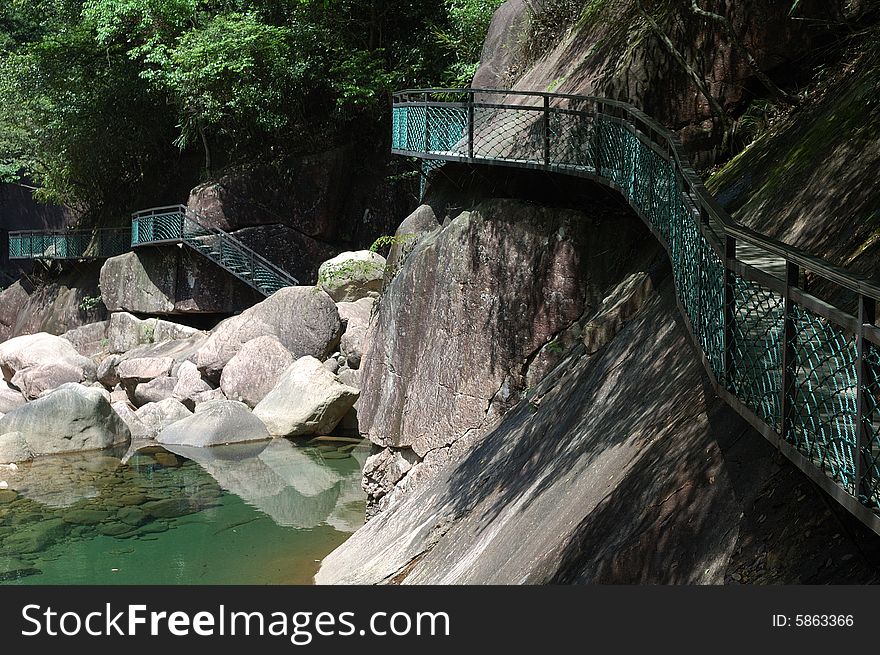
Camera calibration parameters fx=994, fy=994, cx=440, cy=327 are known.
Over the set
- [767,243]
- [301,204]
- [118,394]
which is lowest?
[118,394]

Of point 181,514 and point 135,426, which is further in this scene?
point 135,426

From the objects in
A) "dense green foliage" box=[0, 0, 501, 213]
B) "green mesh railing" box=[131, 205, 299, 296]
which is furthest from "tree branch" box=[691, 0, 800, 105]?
"green mesh railing" box=[131, 205, 299, 296]

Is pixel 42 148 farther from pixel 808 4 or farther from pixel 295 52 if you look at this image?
pixel 808 4

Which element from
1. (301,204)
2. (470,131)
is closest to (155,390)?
(301,204)

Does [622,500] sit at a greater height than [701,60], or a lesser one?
lesser

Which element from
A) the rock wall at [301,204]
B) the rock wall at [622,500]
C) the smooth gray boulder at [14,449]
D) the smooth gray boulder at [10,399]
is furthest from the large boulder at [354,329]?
the rock wall at [622,500]

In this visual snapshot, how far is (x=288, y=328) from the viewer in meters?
22.8

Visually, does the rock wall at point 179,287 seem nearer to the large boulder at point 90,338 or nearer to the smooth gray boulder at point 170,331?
the smooth gray boulder at point 170,331

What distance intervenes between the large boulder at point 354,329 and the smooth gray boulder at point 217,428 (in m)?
2.67

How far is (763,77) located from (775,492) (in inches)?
256

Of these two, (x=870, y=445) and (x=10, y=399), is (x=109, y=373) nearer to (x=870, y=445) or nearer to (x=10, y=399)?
(x=10, y=399)

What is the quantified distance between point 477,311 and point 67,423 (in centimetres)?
1112

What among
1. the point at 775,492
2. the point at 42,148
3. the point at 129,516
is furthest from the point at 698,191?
the point at 42,148

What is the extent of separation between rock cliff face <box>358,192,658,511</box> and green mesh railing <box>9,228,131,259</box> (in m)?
20.5
